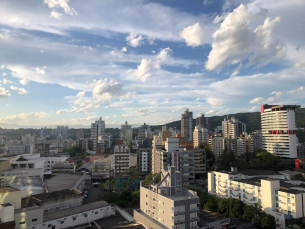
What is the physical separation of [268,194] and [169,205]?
986 cm

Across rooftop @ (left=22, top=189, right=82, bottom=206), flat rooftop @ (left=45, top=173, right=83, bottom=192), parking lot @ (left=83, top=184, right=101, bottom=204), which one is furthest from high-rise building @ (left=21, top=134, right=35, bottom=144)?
rooftop @ (left=22, top=189, right=82, bottom=206)

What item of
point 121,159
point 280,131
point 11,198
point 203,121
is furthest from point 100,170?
point 203,121

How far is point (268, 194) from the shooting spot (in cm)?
1809

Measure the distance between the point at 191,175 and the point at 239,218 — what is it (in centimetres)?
1346

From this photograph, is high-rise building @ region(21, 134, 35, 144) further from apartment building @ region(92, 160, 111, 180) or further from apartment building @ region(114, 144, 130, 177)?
apartment building @ region(114, 144, 130, 177)

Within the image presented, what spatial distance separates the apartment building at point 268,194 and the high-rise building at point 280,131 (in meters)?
25.2

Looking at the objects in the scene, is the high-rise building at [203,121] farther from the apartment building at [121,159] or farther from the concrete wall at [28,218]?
the concrete wall at [28,218]

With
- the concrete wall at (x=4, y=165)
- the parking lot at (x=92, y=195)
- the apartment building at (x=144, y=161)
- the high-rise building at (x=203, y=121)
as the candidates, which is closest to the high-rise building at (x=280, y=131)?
the apartment building at (x=144, y=161)

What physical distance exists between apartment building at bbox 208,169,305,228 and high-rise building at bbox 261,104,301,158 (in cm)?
2521

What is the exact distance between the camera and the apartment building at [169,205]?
45.1ft

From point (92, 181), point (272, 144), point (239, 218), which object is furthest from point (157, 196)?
point (272, 144)

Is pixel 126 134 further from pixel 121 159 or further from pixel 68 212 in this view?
pixel 68 212

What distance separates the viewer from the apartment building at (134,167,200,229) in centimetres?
1373

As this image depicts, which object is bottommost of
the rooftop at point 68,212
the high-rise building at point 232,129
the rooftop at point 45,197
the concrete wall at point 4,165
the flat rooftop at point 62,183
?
the rooftop at point 68,212
